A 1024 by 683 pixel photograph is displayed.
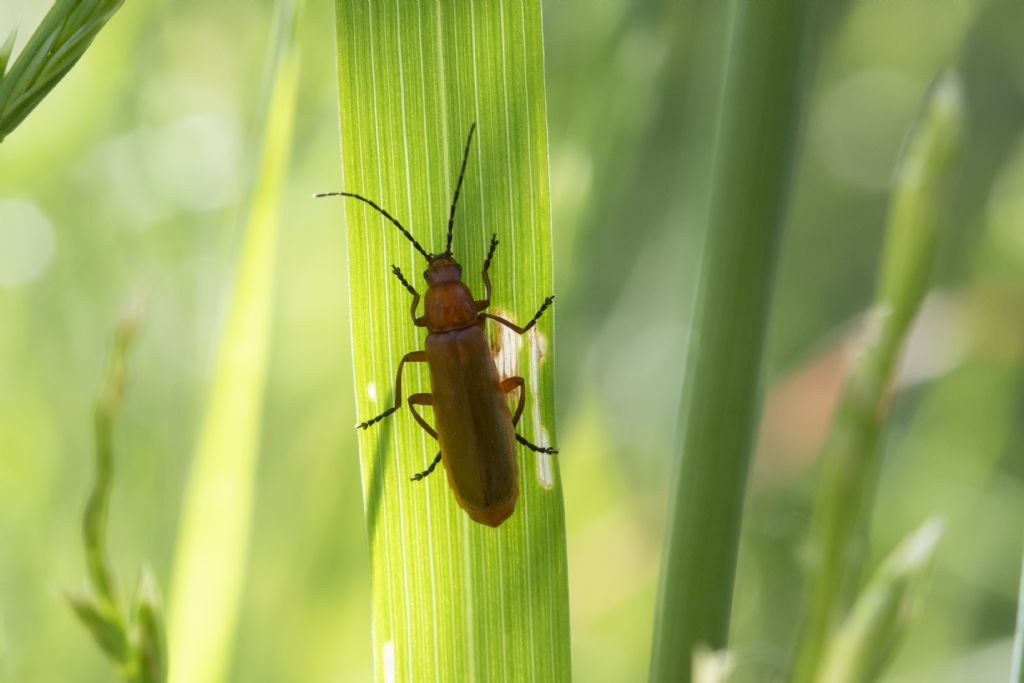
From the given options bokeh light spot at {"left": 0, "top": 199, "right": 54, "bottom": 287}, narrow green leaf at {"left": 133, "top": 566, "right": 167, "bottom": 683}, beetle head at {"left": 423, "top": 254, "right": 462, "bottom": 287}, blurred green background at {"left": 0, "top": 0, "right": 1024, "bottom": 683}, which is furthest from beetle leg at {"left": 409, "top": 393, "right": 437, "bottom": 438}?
bokeh light spot at {"left": 0, "top": 199, "right": 54, "bottom": 287}

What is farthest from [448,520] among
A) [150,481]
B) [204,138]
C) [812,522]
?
[204,138]

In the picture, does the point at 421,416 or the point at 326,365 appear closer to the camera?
the point at 421,416

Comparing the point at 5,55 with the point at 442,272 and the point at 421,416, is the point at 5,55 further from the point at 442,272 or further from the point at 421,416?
the point at 442,272

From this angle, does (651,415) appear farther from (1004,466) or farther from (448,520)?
(448,520)

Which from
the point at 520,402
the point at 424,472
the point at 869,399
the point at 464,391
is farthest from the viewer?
the point at 464,391

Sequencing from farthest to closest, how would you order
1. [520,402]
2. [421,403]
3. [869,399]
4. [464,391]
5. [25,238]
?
[25,238] < [464,391] < [421,403] < [520,402] < [869,399]

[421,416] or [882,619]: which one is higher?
[421,416]

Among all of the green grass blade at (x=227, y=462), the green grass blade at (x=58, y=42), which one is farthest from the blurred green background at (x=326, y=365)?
the green grass blade at (x=58, y=42)

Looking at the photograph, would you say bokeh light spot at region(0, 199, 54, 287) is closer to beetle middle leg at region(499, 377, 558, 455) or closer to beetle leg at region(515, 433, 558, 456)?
beetle middle leg at region(499, 377, 558, 455)

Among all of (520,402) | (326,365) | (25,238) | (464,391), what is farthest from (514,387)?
(25,238)
